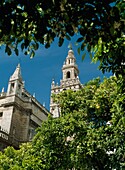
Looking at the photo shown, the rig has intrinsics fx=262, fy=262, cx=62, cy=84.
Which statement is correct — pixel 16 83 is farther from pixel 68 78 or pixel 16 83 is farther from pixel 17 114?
pixel 68 78

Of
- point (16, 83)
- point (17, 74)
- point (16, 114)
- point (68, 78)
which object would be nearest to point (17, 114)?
point (16, 114)

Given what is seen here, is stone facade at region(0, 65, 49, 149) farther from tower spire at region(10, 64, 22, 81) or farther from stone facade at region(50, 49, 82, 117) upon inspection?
stone facade at region(50, 49, 82, 117)

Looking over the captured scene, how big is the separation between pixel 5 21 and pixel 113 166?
1463 centimetres

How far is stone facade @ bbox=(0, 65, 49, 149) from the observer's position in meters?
31.5

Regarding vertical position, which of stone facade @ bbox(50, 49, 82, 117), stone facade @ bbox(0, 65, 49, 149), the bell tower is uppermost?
stone facade @ bbox(50, 49, 82, 117)

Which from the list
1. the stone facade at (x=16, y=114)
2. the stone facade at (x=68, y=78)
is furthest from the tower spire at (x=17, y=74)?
the stone facade at (x=68, y=78)

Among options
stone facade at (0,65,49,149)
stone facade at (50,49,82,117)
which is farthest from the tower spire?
stone facade at (50,49,82,117)

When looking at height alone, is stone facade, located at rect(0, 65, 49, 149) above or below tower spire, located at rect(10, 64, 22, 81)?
below

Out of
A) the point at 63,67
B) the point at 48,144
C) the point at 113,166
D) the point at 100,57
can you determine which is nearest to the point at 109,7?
the point at 100,57

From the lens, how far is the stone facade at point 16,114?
103 feet

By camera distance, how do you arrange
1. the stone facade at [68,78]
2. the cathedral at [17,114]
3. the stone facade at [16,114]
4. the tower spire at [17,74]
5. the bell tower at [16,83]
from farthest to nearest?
the stone facade at [68,78], the tower spire at [17,74], the bell tower at [16,83], the stone facade at [16,114], the cathedral at [17,114]

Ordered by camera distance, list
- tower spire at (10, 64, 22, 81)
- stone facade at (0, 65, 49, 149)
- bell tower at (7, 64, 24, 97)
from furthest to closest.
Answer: tower spire at (10, 64, 22, 81) → bell tower at (7, 64, 24, 97) → stone facade at (0, 65, 49, 149)

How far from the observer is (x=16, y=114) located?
33281 millimetres

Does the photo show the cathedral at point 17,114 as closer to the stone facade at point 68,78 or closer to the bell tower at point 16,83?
the bell tower at point 16,83
